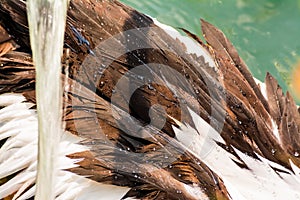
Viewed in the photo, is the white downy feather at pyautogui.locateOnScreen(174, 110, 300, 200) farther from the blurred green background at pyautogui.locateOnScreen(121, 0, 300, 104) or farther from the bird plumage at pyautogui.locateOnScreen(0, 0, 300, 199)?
the blurred green background at pyautogui.locateOnScreen(121, 0, 300, 104)

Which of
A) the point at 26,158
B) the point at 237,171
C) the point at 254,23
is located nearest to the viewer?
the point at 26,158

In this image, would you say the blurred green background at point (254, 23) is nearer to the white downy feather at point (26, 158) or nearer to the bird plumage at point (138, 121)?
the bird plumage at point (138, 121)

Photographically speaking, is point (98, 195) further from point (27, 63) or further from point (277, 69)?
point (277, 69)

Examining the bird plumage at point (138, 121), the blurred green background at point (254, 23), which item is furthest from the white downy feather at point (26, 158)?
the blurred green background at point (254, 23)

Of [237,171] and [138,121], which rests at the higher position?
[138,121]

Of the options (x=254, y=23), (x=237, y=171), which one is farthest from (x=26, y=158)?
(x=254, y=23)

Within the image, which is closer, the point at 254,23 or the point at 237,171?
the point at 237,171

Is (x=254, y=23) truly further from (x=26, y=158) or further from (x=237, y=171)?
(x=26, y=158)

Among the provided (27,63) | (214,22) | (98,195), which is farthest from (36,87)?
(214,22)

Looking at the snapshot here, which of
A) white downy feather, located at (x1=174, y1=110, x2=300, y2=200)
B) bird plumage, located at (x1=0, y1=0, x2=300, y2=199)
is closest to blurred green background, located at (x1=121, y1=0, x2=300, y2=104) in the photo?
bird plumage, located at (x1=0, y1=0, x2=300, y2=199)
